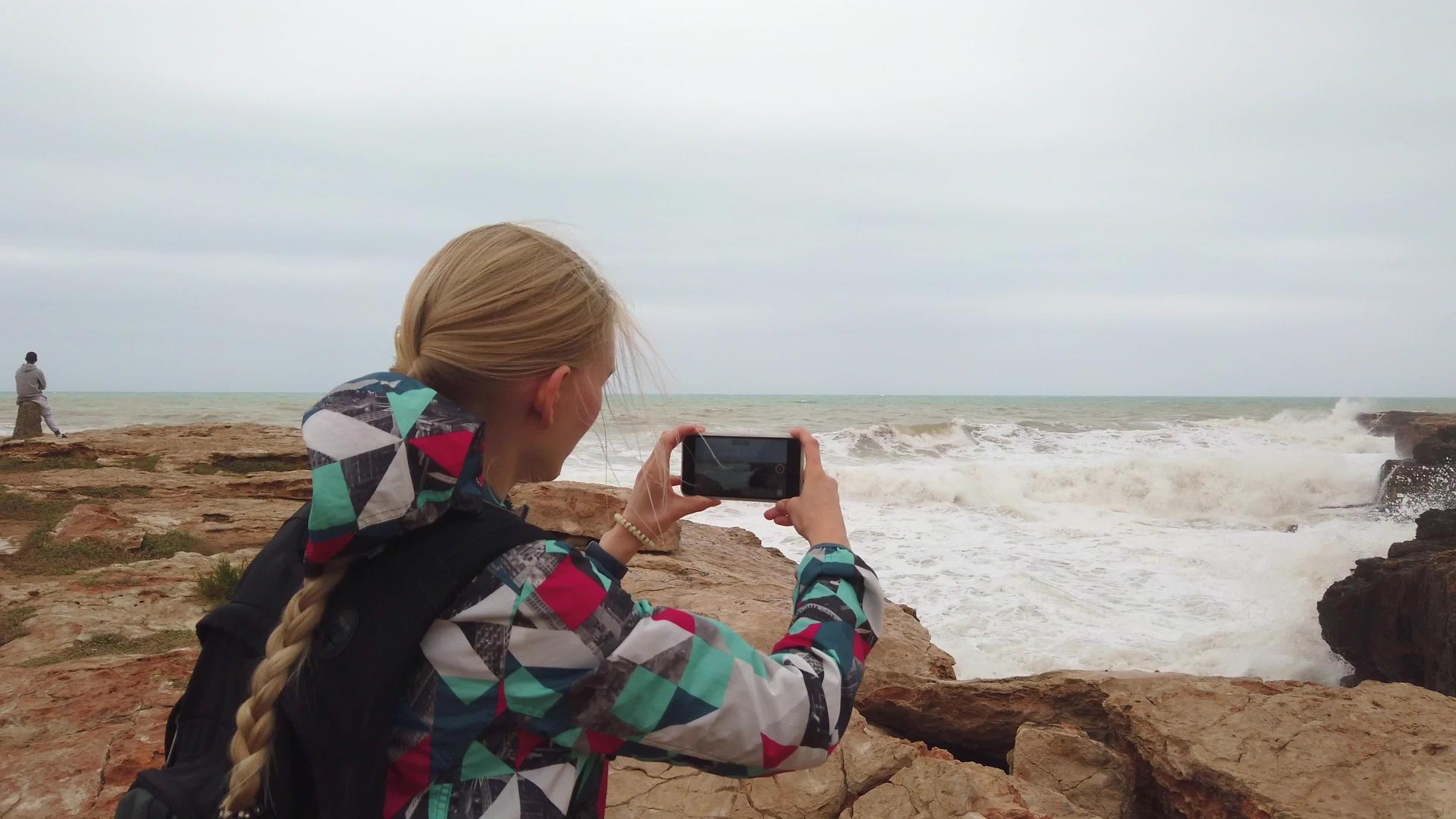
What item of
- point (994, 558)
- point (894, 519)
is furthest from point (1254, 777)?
point (894, 519)

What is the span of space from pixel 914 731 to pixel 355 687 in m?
3.01

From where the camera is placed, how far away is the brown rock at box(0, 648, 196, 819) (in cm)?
225

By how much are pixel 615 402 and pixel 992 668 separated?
16.9 ft

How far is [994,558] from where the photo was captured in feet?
30.0

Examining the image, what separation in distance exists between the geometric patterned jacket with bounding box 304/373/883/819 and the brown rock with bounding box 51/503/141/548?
5.58 metres

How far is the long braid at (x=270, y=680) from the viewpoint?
0.92 meters

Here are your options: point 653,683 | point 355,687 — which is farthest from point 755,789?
point 355,687

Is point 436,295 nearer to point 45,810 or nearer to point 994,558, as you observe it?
point 45,810

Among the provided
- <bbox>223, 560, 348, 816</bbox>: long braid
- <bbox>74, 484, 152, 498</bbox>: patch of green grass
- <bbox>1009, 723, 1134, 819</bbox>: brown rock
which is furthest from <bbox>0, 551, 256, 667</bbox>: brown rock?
<bbox>1009, 723, 1134, 819</bbox>: brown rock

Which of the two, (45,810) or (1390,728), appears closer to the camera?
(45,810)

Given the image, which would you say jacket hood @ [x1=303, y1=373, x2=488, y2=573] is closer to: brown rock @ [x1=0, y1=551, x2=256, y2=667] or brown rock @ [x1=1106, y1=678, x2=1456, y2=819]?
brown rock @ [x1=1106, y1=678, x2=1456, y2=819]

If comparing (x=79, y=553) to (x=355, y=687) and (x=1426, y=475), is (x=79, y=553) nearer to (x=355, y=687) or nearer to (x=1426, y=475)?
(x=355, y=687)

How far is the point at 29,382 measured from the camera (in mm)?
12938

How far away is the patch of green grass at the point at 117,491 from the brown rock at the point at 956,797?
714cm
